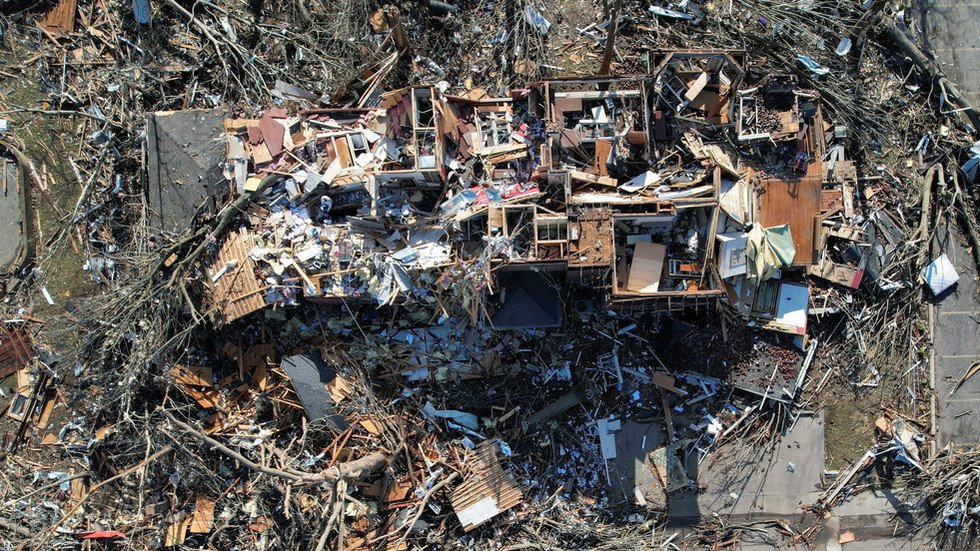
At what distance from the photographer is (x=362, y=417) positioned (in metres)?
8.70

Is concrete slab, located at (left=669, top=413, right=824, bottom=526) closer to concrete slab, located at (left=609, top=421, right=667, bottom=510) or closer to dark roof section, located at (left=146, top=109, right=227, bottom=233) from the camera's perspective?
concrete slab, located at (left=609, top=421, right=667, bottom=510)

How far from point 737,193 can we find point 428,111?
4045 millimetres

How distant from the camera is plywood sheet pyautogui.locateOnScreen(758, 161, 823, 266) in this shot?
26.6 ft

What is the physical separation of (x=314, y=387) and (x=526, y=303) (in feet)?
10.2

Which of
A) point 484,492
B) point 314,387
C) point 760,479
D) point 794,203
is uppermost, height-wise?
point 794,203

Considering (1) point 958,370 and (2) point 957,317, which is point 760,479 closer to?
(1) point 958,370

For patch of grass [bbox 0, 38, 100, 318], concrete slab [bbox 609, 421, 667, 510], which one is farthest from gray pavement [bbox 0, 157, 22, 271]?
concrete slab [bbox 609, 421, 667, 510]

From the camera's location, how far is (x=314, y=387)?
864cm

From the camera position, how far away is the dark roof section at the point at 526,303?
27.9 ft

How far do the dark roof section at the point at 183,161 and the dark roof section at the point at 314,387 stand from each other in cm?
246

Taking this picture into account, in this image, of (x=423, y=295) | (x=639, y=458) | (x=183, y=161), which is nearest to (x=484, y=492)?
(x=639, y=458)

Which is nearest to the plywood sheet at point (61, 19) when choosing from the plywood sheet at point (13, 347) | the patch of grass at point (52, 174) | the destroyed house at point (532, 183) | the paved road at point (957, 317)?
the patch of grass at point (52, 174)

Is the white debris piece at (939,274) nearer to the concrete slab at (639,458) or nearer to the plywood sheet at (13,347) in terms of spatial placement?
the concrete slab at (639,458)

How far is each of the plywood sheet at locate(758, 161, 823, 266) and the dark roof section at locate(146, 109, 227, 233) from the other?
7212 mm
